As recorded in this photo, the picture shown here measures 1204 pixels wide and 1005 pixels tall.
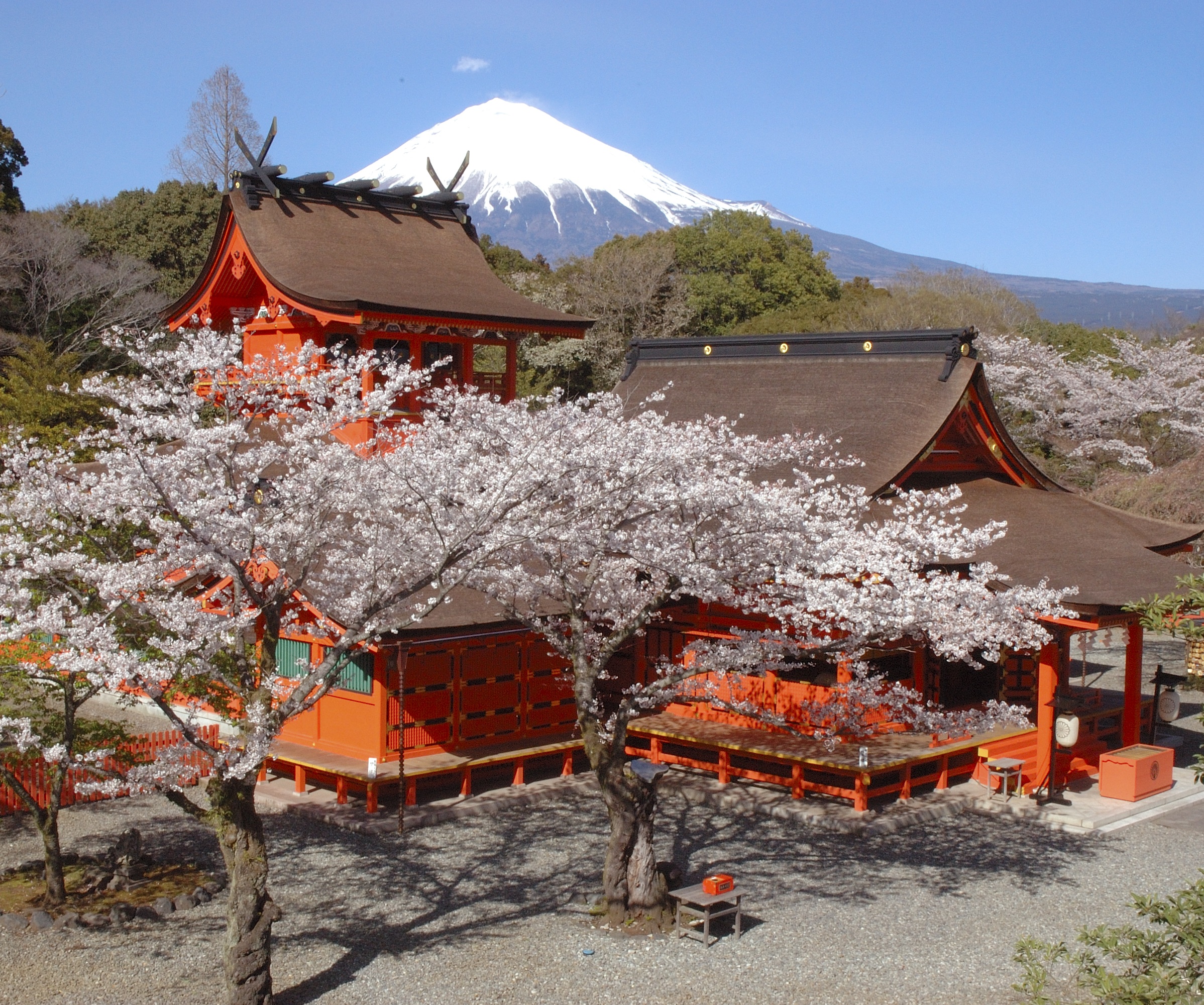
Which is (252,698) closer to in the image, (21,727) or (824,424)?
(21,727)

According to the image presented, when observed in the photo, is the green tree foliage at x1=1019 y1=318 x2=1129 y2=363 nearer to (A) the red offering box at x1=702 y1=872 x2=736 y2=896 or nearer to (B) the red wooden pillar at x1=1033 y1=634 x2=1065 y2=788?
(B) the red wooden pillar at x1=1033 y1=634 x2=1065 y2=788

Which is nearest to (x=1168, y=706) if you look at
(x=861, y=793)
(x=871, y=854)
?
(x=861, y=793)

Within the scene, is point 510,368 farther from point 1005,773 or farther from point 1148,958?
point 1148,958

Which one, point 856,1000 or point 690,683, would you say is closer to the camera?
point 856,1000

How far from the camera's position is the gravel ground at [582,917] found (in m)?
8.70

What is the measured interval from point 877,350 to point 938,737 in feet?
19.7

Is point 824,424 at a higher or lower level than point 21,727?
higher

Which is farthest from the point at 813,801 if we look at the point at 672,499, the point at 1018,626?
the point at 672,499

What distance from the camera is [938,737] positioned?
46.0ft

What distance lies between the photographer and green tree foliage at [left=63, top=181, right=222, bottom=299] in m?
33.7

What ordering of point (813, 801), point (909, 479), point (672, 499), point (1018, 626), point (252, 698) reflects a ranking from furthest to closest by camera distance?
point (909, 479) → point (813, 801) → point (1018, 626) → point (672, 499) → point (252, 698)

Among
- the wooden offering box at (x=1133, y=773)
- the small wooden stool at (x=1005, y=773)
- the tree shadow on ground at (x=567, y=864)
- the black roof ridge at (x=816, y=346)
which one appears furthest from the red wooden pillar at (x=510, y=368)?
the wooden offering box at (x=1133, y=773)

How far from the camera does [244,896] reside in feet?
26.3

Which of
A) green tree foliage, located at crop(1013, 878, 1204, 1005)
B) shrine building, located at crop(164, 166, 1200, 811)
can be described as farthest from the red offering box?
green tree foliage, located at crop(1013, 878, 1204, 1005)
